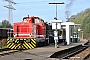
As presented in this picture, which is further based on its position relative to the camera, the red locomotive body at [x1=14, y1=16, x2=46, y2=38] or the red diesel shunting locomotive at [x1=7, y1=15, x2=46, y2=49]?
the red locomotive body at [x1=14, y1=16, x2=46, y2=38]

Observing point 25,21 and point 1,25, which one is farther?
point 1,25

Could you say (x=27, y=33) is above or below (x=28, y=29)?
below

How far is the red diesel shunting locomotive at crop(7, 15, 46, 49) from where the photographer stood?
2211 centimetres

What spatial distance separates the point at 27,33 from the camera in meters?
23.4

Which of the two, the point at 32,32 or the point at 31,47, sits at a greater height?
the point at 32,32

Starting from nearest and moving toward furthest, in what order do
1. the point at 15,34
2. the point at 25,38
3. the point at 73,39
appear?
the point at 25,38, the point at 15,34, the point at 73,39

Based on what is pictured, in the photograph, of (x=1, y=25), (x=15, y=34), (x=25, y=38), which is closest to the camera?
(x=25, y=38)

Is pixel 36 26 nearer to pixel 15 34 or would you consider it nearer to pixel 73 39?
pixel 15 34

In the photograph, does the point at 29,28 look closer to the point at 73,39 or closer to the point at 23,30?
the point at 23,30

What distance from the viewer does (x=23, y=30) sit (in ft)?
78.1

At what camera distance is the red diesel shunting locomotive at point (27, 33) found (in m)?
22.1

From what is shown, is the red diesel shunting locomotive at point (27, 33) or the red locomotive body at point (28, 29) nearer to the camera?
the red diesel shunting locomotive at point (27, 33)

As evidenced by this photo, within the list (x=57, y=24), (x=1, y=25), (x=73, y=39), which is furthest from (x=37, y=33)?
(x=1, y=25)

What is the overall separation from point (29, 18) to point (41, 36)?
2.42 metres
